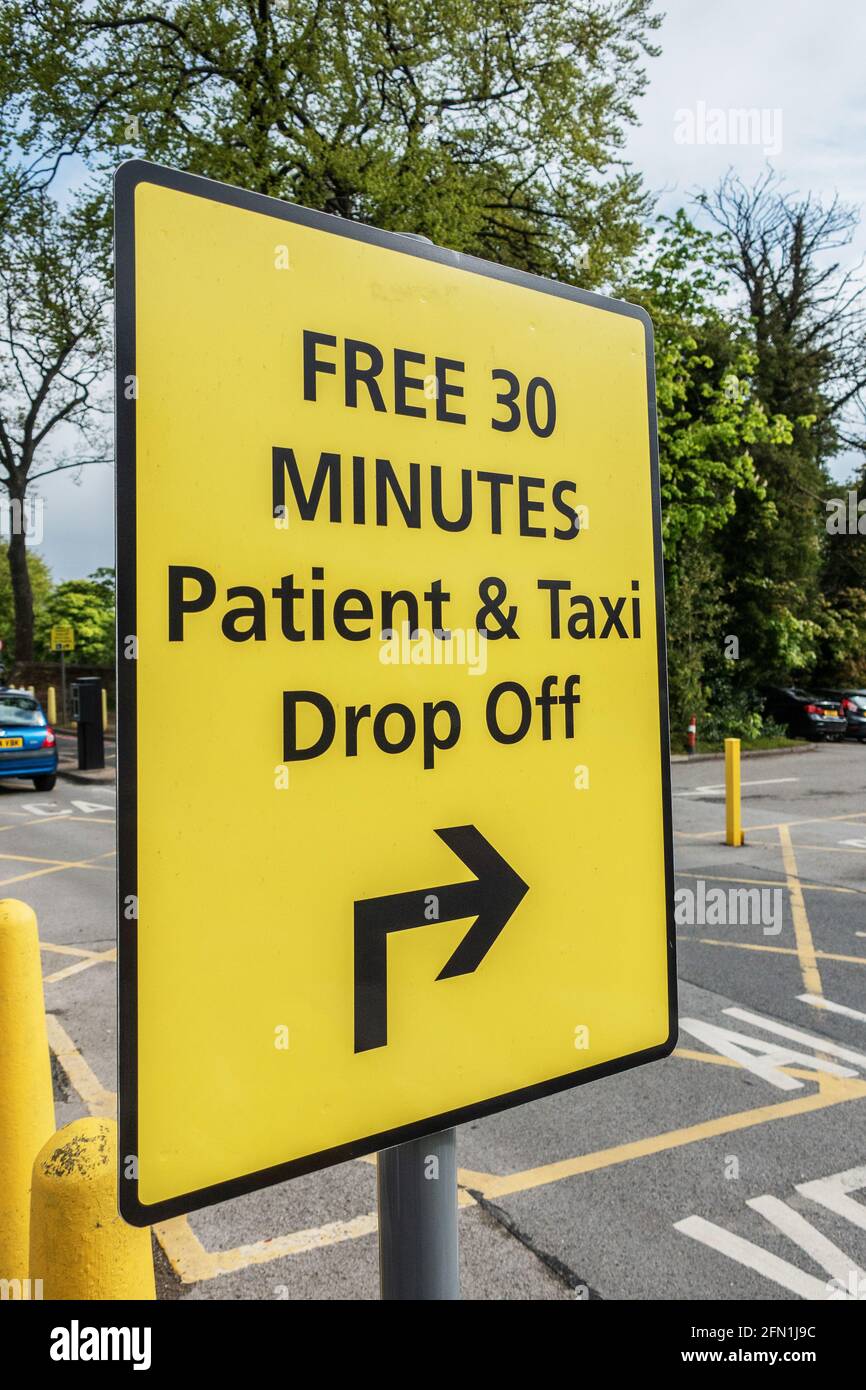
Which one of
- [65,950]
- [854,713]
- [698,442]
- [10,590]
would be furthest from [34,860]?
[10,590]

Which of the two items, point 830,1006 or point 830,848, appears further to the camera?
point 830,848

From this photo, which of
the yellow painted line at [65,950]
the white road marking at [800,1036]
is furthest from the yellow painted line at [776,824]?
the yellow painted line at [65,950]

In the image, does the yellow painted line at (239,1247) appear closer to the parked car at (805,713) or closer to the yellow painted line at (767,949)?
the yellow painted line at (767,949)

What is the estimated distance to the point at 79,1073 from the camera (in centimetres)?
477

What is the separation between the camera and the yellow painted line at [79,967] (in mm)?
6238

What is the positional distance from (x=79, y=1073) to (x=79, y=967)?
1.79 m

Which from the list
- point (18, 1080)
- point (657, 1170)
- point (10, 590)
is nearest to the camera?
point (18, 1080)

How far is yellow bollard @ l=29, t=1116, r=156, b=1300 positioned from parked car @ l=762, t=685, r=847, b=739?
23600 millimetres

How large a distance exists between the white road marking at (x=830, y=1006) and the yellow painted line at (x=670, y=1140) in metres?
0.98

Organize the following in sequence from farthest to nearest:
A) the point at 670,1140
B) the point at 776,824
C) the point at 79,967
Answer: the point at 776,824, the point at 79,967, the point at 670,1140

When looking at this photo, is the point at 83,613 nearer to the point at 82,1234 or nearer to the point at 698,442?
the point at 698,442

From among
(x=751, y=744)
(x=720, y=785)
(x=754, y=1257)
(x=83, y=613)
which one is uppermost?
(x=83, y=613)

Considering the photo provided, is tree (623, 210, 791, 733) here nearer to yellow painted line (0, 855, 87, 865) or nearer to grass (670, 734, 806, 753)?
grass (670, 734, 806, 753)

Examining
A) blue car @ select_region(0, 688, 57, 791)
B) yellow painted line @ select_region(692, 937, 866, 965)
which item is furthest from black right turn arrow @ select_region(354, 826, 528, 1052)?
blue car @ select_region(0, 688, 57, 791)
